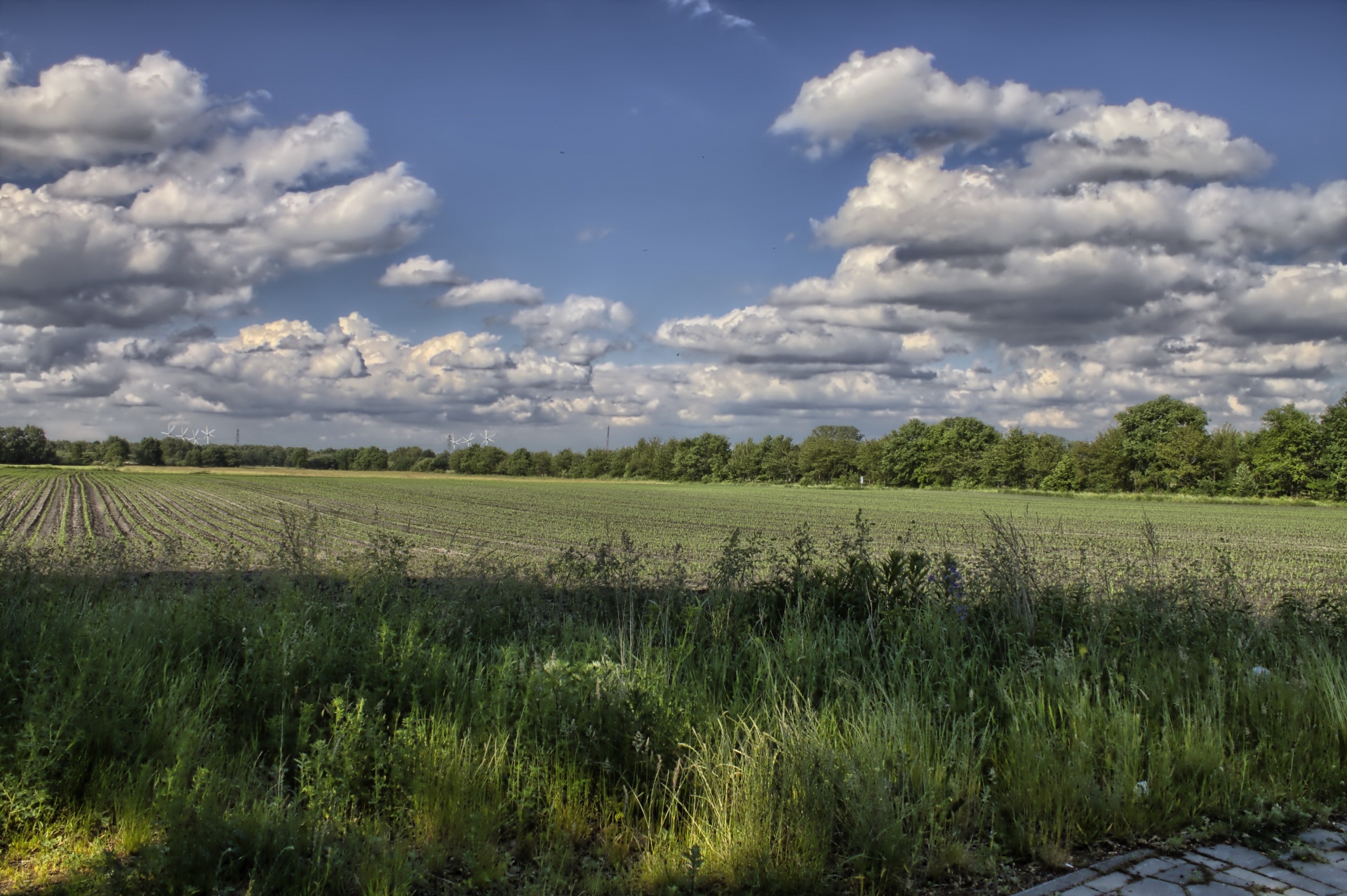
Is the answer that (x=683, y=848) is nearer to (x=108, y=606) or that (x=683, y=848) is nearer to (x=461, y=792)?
(x=461, y=792)

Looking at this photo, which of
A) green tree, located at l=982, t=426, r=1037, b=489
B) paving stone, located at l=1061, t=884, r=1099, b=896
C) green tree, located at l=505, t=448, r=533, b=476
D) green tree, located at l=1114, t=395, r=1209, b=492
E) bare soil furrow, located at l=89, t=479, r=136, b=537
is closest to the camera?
paving stone, located at l=1061, t=884, r=1099, b=896

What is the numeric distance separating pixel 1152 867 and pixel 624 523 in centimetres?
3945

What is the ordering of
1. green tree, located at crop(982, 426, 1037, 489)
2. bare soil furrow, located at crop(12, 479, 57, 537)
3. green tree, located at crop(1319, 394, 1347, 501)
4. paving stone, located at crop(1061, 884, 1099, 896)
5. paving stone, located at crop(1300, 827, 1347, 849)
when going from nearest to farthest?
paving stone, located at crop(1061, 884, 1099, 896)
paving stone, located at crop(1300, 827, 1347, 849)
bare soil furrow, located at crop(12, 479, 57, 537)
green tree, located at crop(1319, 394, 1347, 501)
green tree, located at crop(982, 426, 1037, 489)

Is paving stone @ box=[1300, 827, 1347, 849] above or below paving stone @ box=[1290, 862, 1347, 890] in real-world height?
below

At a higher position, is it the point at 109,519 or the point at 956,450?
the point at 956,450

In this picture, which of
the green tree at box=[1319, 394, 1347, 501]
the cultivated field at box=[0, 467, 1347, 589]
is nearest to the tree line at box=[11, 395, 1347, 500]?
the green tree at box=[1319, 394, 1347, 501]

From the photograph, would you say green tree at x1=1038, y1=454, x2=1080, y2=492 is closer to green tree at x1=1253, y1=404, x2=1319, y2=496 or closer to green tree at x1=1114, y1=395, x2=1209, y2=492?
green tree at x1=1114, y1=395, x2=1209, y2=492

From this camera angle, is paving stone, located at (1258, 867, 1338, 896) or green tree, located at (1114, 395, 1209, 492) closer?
paving stone, located at (1258, 867, 1338, 896)

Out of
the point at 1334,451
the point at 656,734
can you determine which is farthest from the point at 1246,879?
the point at 1334,451

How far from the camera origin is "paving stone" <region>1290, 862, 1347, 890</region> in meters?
3.93

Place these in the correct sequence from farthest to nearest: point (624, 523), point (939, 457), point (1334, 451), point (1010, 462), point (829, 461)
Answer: point (829, 461), point (939, 457), point (1010, 462), point (1334, 451), point (624, 523)

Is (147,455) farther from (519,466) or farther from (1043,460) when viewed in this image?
(1043,460)

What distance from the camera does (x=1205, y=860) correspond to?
13.7 feet

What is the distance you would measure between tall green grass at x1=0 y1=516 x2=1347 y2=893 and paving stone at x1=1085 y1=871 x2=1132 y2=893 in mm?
272
